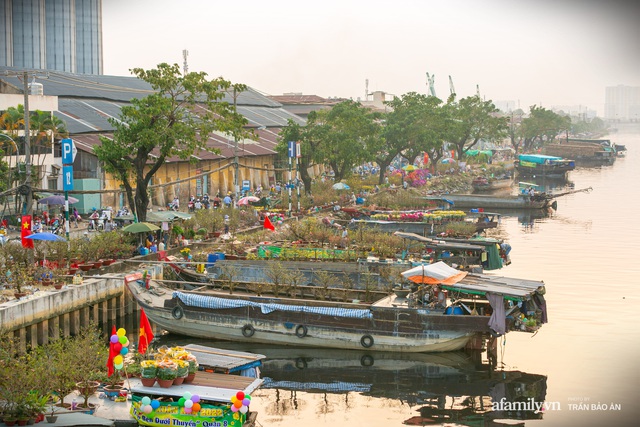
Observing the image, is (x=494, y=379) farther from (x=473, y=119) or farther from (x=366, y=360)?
(x=473, y=119)

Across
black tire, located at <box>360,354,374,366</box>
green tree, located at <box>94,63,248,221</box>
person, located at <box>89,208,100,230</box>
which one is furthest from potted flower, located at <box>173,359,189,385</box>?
person, located at <box>89,208,100,230</box>

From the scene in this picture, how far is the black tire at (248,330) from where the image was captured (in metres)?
33.3

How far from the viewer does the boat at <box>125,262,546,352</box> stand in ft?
102

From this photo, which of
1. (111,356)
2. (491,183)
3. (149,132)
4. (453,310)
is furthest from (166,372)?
(491,183)

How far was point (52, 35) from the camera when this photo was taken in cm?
13412

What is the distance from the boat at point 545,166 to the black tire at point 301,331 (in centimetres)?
8609

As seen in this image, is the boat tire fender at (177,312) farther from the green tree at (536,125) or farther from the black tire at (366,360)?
the green tree at (536,125)

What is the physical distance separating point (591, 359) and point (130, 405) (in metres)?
17.5

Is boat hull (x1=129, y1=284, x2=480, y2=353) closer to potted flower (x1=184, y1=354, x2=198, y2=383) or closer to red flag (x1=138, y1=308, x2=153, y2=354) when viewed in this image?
red flag (x1=138, y1=308, x2=153, y2=354)

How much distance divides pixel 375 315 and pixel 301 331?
2.99 meters

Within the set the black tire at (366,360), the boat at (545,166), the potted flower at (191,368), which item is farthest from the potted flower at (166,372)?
the boat at (545,166)

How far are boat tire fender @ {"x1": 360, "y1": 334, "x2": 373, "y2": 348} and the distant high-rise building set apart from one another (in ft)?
301

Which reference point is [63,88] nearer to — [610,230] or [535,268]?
[535,268]

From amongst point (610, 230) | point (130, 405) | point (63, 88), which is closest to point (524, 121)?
point (610, 230)
